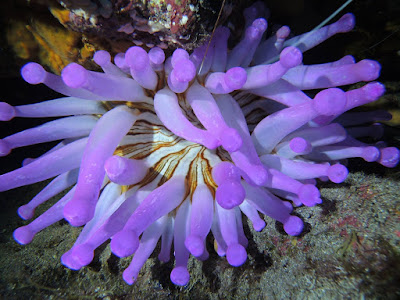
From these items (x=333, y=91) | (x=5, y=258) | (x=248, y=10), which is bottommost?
(x=5, y=258)

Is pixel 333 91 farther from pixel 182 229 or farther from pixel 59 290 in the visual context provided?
pixel 59 290

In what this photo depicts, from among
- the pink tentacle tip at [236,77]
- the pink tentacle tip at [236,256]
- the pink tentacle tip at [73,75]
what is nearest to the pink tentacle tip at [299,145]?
the pink tentacle tip at [236,77]

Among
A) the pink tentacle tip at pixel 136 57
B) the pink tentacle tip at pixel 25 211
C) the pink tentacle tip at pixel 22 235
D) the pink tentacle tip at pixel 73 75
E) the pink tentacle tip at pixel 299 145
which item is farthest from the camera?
the pink tentacle tip at pixel 25 211

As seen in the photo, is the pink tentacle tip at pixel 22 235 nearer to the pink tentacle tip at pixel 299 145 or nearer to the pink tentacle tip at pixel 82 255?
the pink tentacle tip at pixel 82 255

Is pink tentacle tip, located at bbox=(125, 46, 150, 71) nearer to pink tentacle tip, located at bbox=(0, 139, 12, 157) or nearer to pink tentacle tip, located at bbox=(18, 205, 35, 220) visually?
pink tentacle tip, located at bbox=(0, 139, 12, 157)

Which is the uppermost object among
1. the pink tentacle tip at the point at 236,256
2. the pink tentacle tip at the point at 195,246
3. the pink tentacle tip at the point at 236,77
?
the pink tentacle tip at the point at 236,77

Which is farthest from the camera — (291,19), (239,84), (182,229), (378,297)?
(291,19)

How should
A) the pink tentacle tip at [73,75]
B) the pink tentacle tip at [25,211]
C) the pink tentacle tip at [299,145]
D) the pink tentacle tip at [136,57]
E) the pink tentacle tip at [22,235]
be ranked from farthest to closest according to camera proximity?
the pink tentacle tip at [25,211] → the pink tentacle tip at [22,235] → the pink tentacle tip at [299,145] → the pink tentacle tip at [136,57] → the pink tentacle tip at [73,75]

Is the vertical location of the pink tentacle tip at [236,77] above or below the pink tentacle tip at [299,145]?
above

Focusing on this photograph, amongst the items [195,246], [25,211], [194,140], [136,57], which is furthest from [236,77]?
[25,211]

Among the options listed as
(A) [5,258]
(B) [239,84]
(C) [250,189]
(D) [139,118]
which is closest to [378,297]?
(C) [250,189]
